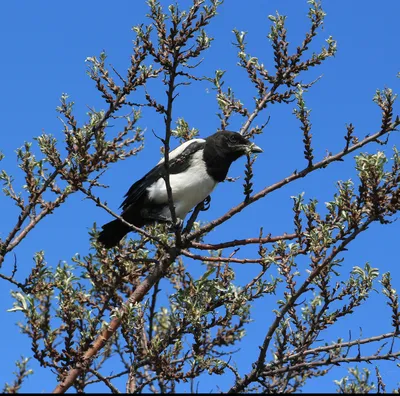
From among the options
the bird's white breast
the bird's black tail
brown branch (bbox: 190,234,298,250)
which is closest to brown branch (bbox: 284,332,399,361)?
brown branch (bbox: 190,234,298,250)

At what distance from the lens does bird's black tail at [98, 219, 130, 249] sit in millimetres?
5707

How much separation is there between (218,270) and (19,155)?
1.90 meters

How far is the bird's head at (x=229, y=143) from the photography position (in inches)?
254

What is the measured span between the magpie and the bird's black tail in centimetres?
54

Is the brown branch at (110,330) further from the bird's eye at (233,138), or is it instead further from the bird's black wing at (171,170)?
the bird's eye at (233,138)

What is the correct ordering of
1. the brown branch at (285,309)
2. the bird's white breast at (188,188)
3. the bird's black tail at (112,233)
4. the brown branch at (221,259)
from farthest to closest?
the bird's white breast at (188,188), the bird's black tail at (112,233), the brown branch at (221,259), the brown branch at (285,309)

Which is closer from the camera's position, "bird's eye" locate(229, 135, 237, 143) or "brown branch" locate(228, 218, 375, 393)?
"brown branch" locate(228, 218, 375, 393)

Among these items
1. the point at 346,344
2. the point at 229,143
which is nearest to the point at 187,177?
the point at 229,143

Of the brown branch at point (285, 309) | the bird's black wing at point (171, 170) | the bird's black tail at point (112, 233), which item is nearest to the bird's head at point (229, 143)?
the bird's black wing at point (171, 170)

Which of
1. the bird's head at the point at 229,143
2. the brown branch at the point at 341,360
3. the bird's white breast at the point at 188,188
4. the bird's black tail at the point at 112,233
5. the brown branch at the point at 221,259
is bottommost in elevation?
the brown branch at the point at 341,360

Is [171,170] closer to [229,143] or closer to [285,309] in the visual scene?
[229,143]

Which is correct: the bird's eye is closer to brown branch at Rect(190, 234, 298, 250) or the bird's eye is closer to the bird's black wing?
the bird's black wing

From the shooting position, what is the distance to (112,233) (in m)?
5.89

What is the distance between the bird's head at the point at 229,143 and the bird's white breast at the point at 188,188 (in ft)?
0.64
